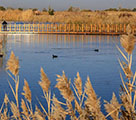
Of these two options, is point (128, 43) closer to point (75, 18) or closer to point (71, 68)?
point (71, 68)

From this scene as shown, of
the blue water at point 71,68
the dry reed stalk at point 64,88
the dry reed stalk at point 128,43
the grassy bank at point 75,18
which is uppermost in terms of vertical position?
the dry reed stalk at point 128,43

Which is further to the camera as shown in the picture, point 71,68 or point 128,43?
point 71,68

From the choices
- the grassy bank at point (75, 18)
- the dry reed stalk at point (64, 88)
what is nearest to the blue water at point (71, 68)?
the dry reed stalk at point (64, 88)

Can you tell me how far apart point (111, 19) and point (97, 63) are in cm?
2023

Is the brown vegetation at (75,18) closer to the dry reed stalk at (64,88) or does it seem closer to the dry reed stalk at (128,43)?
the dry reed stalk at (128,43)

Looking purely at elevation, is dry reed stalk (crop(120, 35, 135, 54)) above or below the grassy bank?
above

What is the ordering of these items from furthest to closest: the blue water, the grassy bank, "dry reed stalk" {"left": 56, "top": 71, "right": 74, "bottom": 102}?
1. the grassy bank
2. the blue water
3. "dry reed stalk" {"left": 56, "top": 71, "right": 74, "bottom": 102}

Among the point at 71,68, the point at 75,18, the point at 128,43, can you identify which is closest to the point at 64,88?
the point at 128,43

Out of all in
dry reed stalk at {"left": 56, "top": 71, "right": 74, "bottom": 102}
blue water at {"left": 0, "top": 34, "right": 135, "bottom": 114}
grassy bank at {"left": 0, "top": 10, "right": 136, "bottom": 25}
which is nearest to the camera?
dry reed stalk at {"left": 56, "top": 71, "right": 74, "bottom": 102}

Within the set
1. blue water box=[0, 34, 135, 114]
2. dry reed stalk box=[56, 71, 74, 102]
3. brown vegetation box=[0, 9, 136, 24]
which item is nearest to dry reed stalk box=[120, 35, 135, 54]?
dry reed stalk box=[56, 71, 74, 102]

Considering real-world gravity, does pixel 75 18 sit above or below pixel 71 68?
above

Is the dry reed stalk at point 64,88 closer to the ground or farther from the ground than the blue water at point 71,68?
farther from the ground

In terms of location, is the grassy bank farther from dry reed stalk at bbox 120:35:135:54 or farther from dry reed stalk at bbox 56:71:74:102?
dry reed stalk at bbox 56:71:74:102

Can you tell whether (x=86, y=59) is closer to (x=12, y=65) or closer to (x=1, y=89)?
(x=1, y=89)
